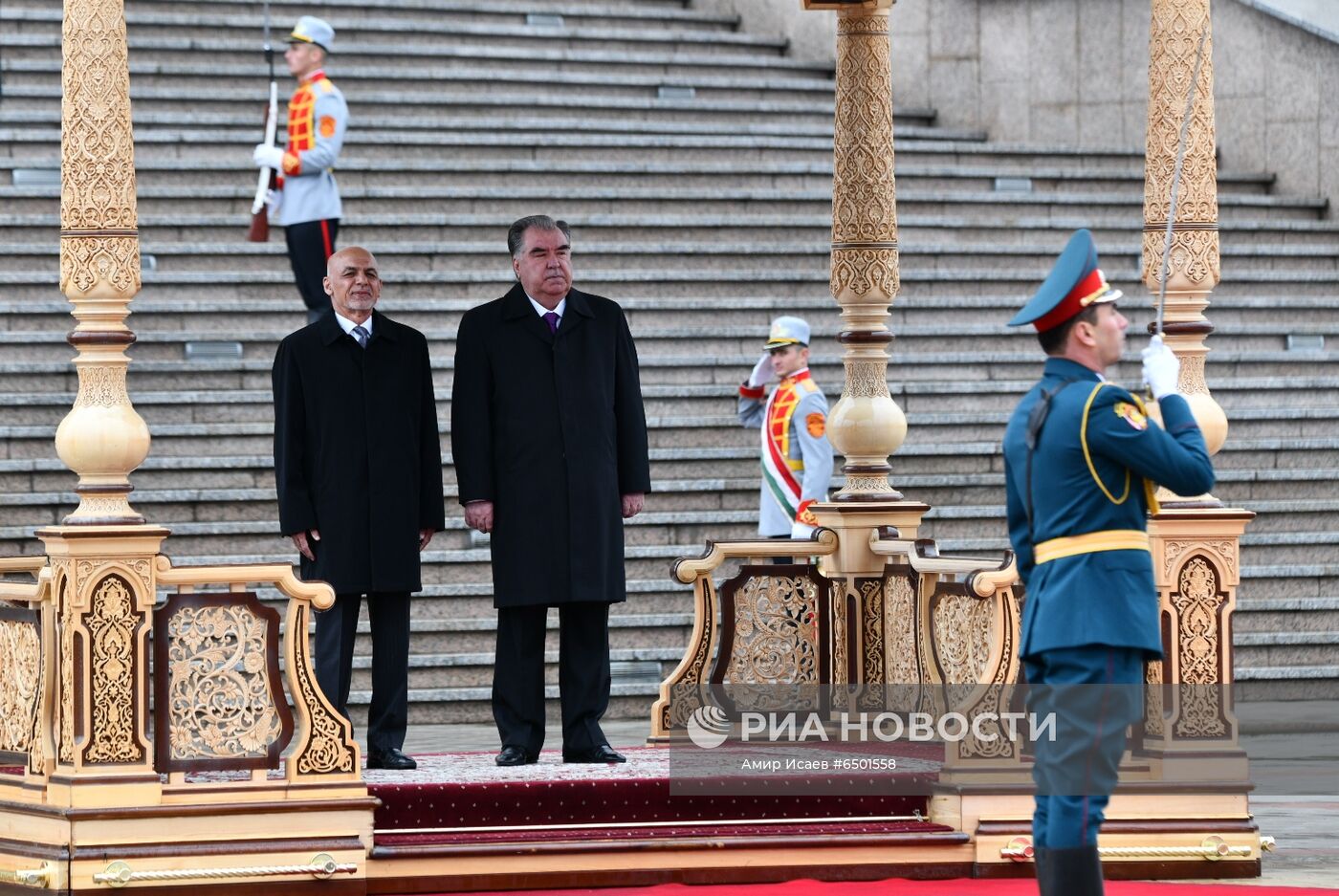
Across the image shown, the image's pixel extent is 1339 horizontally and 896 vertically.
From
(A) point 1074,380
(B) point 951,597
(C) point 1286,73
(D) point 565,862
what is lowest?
(D) point 565,862

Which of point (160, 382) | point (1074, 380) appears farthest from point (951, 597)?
point (160, 382)

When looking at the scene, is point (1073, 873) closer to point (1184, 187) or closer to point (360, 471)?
point (360, 471)

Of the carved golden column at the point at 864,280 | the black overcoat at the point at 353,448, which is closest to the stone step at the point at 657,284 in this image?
the carved golden column at the point at 864,280

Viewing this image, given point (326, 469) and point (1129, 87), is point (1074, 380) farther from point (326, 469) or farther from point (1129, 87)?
point (1129, 87)

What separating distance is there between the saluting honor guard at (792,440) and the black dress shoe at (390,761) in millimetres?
3428

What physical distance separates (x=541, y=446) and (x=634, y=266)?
6680 mm

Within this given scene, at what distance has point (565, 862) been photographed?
786cm

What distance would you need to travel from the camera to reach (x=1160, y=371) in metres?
6.19

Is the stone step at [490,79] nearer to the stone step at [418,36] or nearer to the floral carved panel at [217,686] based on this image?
the stone step at [418,36]

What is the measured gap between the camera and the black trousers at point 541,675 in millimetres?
A: 8562

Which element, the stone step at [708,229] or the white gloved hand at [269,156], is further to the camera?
the stone step at [708,229]

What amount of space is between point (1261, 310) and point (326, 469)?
8497mm

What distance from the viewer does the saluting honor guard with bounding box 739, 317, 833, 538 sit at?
1171cm

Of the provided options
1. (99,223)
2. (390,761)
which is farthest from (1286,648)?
(99,223)
